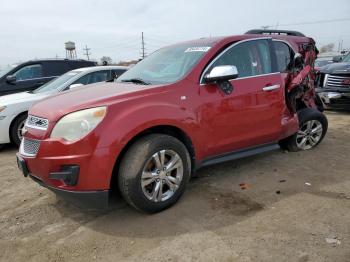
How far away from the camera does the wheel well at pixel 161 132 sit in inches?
133

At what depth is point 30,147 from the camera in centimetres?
348

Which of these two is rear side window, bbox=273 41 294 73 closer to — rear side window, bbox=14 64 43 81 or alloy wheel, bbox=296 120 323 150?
alloy wheel, bbox=296 120 323 150

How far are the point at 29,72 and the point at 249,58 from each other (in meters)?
6.43

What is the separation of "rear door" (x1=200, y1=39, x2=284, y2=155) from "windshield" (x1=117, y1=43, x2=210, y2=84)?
256mm

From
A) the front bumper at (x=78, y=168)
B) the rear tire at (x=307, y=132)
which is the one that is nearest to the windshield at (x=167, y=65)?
the front bumper at (x=78, y=168)

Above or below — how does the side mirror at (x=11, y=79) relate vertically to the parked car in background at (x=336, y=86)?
above

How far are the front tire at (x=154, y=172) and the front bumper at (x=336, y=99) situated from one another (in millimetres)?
6251

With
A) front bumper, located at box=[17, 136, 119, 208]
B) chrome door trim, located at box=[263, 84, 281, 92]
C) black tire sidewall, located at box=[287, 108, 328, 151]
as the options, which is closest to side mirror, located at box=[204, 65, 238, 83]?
chrome door trim, located at box=[263, 84, 281, 92]

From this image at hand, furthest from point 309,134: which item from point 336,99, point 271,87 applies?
point 336,99

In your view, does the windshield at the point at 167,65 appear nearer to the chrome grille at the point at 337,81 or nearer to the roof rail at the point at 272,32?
the roof rail at the point at 272,32

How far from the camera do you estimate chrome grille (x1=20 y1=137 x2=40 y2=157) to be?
3363 mm

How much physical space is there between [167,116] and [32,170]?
4.63 ft

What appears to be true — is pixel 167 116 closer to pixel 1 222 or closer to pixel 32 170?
pixel 32 170

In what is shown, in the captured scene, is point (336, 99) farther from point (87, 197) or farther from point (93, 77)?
point (87, 197)
